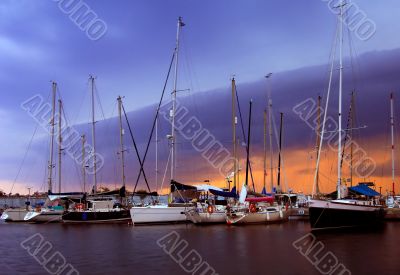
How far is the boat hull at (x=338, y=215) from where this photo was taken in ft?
Answer: 130

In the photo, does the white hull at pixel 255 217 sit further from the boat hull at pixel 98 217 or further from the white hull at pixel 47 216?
the white hull at pixel 47 216

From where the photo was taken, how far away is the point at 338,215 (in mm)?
40656

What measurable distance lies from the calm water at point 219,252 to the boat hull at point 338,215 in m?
1.93

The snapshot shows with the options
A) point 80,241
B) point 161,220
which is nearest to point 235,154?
point 161,220

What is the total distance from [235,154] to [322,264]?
1319 inches

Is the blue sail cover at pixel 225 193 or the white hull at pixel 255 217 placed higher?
the blue sail cover at pixel 225 193

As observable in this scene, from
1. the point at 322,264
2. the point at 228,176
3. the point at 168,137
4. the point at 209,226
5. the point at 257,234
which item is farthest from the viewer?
the point at 228,176

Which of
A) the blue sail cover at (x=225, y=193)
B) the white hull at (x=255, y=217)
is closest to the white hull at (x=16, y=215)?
the blue sail cover at (x=225, y=193)

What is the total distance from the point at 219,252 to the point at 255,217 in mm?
22950

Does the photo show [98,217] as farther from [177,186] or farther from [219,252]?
[219,252]

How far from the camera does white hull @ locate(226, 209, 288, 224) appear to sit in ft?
161

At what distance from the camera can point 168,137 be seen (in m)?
53.5

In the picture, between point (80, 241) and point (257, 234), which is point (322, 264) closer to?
point (257, 234)

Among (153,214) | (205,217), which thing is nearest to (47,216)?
(153,214)
